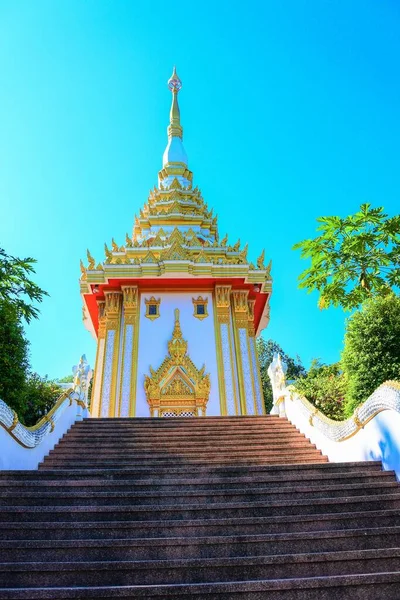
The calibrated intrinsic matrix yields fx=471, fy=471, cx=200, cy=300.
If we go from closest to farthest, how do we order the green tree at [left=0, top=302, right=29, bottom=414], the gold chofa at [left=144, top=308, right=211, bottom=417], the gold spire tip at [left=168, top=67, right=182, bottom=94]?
the green tree at [left=0, top=302, right=29, bottom=414] → the gold chofa at [left=144, top=308, right=211, bottom=417] → the gold spire tip at [left=168, top=67, right=182, bottom=94]

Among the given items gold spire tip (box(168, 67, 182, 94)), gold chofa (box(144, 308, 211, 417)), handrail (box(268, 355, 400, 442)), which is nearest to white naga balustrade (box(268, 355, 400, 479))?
handrail (box(268, 355, 400, 442))

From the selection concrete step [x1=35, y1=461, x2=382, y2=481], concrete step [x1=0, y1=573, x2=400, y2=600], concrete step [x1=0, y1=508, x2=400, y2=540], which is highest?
concrete step [x1=35, y1=461, x2=382, y2=481]

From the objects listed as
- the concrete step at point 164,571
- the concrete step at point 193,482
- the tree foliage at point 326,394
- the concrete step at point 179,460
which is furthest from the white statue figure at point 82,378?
the tree foliage at point 326,394

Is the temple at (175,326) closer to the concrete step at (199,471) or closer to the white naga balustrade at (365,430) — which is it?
the white naga balustrade at (365,430)

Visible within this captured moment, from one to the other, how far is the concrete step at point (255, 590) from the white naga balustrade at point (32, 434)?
3.54m

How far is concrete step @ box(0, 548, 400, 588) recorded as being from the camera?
159 inches

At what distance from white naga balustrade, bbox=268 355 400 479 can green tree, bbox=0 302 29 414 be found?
6.38 metres

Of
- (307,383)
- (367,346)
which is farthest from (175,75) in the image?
(367,346)

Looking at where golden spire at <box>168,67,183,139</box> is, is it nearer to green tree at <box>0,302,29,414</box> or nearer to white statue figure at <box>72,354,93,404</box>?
white statue figure at <box>72,354,93,404</box>

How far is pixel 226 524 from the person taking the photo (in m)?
4.94

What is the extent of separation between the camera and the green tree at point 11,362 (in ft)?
34.7

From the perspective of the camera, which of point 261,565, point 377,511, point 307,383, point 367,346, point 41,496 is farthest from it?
point 307,383

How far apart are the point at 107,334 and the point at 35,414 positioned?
13.9 feet

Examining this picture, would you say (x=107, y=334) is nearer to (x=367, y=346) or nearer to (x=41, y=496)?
(x=367, y=346)
